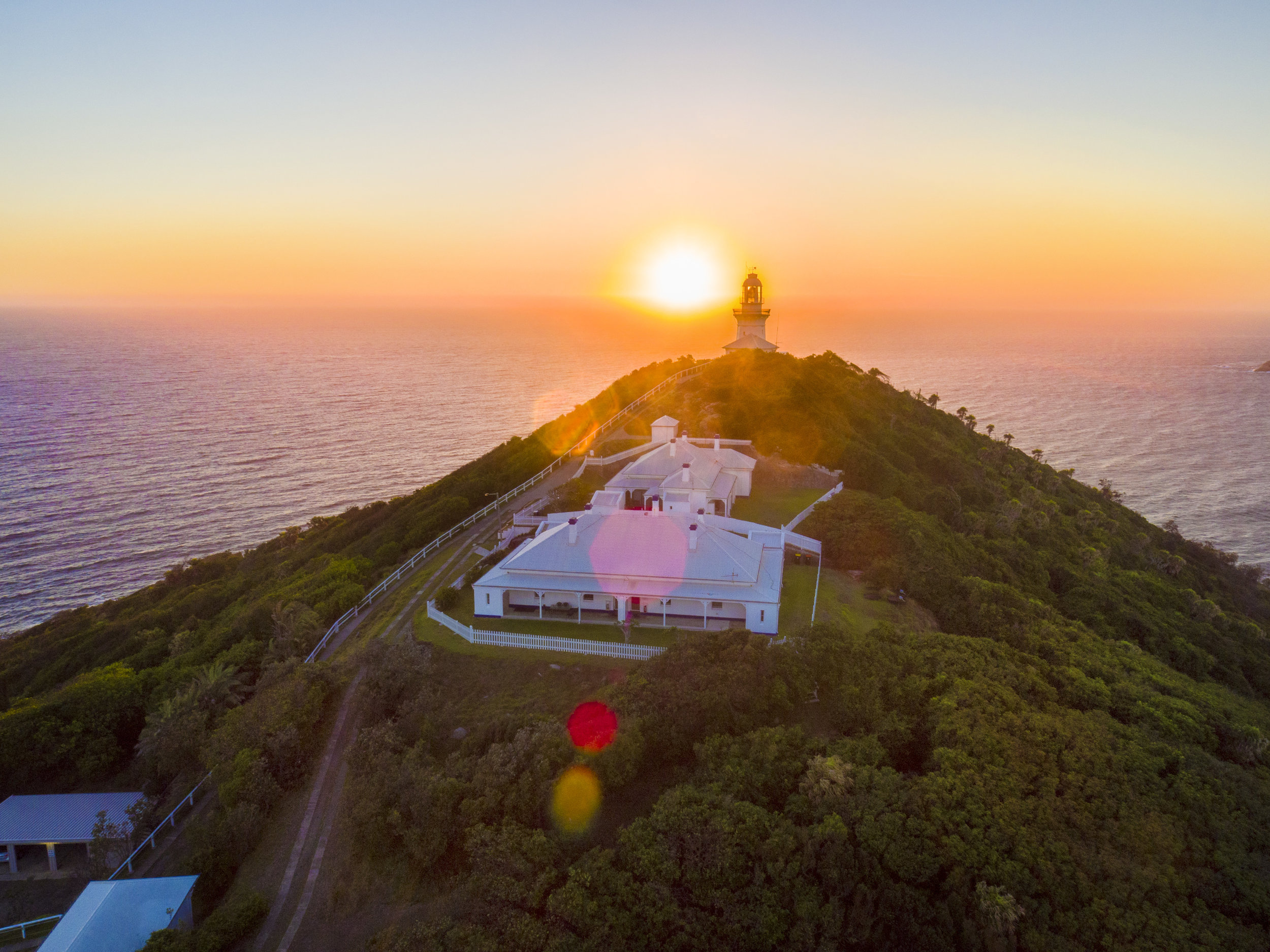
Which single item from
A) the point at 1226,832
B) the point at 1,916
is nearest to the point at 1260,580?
the point at 1226,832

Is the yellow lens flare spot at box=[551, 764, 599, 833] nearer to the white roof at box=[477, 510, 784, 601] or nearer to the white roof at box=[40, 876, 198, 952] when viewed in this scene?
the white roof at box=[477, 510, 784, 601]

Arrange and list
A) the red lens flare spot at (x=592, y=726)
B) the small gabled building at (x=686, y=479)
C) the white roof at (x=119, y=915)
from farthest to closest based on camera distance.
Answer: the small gabled building at (x=686, y=479) → the red lens flare spot at (x=592, y=726) → the white roof at (x=119, y=915)

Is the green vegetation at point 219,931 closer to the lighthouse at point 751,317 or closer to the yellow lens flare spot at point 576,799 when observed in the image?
the yellow lens flare spot at point 576,799

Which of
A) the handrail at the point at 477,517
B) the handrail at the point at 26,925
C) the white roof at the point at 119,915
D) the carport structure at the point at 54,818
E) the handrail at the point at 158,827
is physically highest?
the handrail at the point at 477,517

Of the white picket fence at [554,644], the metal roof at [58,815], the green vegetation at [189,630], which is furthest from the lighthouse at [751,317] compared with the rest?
the metal roof at [58,815]

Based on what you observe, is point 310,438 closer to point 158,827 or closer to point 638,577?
point 158,827
